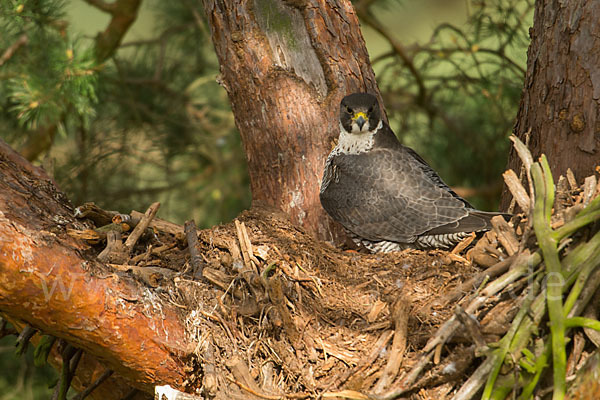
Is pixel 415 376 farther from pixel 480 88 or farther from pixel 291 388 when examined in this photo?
pixel 480 88

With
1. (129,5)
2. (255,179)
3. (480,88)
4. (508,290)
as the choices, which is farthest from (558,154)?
(129,5)

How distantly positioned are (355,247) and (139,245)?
4.31ft

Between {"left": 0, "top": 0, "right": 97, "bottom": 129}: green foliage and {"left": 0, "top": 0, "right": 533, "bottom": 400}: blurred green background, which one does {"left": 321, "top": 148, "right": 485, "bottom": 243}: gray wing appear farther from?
{"left": 0, "top": 0, "right": 97, "bottom": 129}: green foliage

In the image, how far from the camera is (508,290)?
214 cm

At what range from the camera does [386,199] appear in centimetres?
337

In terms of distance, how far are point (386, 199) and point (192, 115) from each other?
105 inches

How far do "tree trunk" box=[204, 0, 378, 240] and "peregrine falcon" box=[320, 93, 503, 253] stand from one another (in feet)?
0.34

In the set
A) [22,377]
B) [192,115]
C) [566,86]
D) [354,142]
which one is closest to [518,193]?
[566,86]

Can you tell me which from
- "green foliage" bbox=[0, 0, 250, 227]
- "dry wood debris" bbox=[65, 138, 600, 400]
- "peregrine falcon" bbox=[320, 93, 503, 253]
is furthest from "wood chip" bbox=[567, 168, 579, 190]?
"green foliage" bbox=[0, 0, 250, 227]

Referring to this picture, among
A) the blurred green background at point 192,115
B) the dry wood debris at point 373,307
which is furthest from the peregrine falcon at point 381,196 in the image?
the blurred green background at point 192,115

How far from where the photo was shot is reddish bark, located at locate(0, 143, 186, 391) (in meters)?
1.99

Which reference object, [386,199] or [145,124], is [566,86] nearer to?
[386,199]

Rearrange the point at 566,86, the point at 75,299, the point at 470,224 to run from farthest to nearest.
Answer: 1. the point at 470,224
2. the point at 566,86
3. the point at 75,299

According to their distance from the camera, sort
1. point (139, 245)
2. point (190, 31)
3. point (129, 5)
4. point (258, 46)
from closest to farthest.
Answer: point (139, 245) → point (258, 46) → point (129, 5) → point (190, 31)
